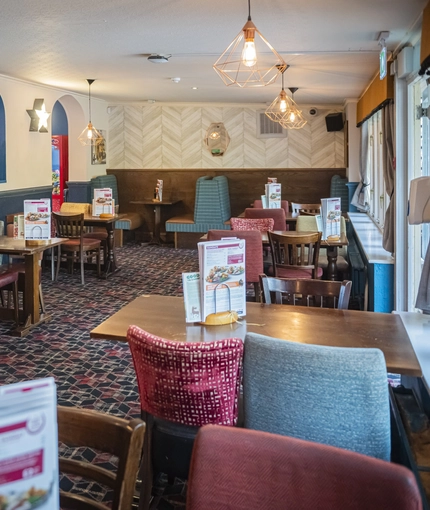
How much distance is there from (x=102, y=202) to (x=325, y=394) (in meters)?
6.88

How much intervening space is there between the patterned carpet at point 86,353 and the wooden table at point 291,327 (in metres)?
0.81

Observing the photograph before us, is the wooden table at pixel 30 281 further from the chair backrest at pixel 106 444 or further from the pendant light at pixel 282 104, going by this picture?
the chair backrest at pixel 106 444

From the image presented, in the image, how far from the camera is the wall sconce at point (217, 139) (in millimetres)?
11836

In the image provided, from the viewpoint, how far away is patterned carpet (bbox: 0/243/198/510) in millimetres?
3811

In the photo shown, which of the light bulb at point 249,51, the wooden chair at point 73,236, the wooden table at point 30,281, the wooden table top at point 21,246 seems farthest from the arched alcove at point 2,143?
the light bulb at point 249,51

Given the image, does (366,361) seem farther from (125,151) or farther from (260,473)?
(125,151)

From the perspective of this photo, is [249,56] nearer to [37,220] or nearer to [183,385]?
[183,385]

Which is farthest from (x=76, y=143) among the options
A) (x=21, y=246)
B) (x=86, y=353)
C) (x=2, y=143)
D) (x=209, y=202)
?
(x=86, y=353)

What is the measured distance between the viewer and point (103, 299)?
270 inches

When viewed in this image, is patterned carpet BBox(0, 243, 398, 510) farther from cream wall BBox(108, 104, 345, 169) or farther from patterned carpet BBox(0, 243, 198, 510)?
cream wall BBox(108, 104, 345, 169)

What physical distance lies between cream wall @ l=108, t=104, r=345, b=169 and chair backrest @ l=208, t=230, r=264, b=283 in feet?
Result: 21.7

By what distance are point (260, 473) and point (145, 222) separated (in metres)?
11.1

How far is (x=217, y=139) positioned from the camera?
11.9 meters

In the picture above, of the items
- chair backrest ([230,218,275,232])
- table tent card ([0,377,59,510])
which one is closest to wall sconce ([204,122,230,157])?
chair backrest ([230,218,275,232])
